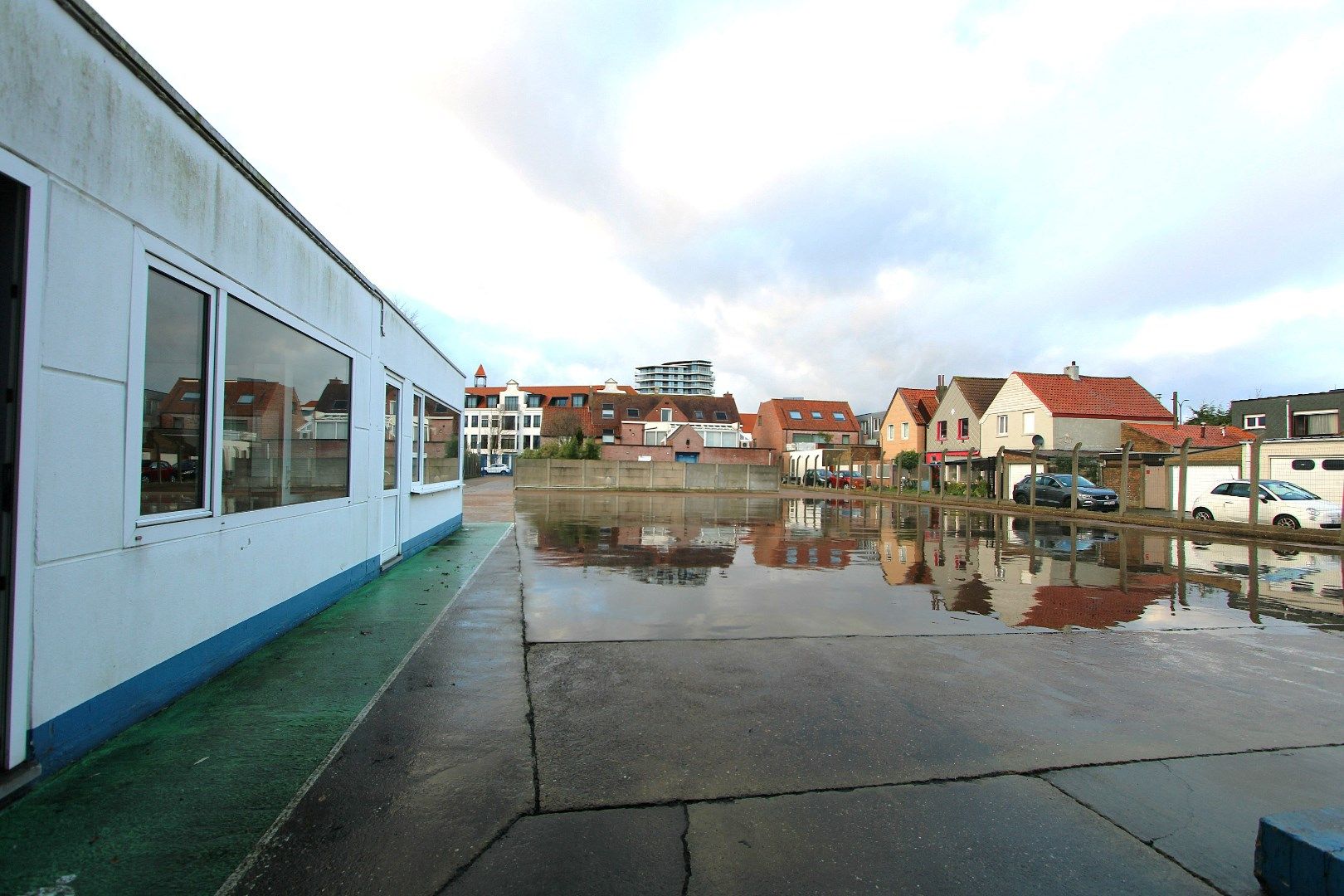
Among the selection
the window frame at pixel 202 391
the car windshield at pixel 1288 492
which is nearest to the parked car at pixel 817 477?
the car windshield at pixel 1288 492

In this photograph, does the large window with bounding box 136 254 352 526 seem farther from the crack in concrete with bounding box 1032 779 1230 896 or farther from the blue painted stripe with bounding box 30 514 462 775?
the crack in concrete with bounding box 1032 779 1230 896

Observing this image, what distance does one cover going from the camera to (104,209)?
11.3 ft

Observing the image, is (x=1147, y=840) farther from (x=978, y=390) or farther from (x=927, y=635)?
(x=978, y=390)

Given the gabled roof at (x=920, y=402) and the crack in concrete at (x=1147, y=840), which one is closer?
the crack in concrete at (x=1147, y=840)

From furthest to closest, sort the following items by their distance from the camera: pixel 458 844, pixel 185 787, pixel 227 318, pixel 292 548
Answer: pixel 292 548 → pixel 227 318 → pixel 185 787 → pixel 458 844

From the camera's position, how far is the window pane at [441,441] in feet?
37.8

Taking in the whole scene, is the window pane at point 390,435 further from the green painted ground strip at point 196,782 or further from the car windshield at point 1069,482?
the car windshield at point 1069,482

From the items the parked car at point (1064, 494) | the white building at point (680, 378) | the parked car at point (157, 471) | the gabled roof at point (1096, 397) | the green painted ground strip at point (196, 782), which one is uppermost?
the white building at point (680, 378)

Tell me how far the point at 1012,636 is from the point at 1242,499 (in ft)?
58.8

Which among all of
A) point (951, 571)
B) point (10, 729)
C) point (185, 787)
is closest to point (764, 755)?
point (185, 787)

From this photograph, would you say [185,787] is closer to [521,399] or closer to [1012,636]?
[1012,636]

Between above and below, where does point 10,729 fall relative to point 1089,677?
above

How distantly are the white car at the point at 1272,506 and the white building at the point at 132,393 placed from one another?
2129cm

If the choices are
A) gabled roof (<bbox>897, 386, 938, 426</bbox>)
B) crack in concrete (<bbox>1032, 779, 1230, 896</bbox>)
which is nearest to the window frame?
crack in concrete (<bbox>1032, 779, 1230, 896</bbox>)
